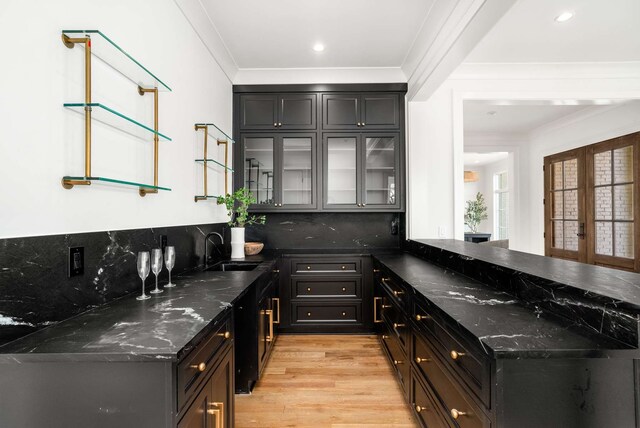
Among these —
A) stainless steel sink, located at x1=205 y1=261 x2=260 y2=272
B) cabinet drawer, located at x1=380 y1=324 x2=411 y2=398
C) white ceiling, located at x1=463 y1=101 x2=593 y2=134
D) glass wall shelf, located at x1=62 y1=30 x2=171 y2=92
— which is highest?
white ceiling, located at x1=463 y1=101 x2=593 y2=134

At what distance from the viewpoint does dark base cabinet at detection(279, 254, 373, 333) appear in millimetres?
3281

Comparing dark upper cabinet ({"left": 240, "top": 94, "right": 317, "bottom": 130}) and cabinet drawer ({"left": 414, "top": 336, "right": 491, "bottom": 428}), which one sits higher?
dark upper cabinet ({"left": 240, "top": 94, "right": 317, "bottom": 130})

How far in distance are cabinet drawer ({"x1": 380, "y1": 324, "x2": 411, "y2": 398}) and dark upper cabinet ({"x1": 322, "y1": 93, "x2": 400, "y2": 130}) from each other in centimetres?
213

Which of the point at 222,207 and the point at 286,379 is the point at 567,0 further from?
the point at 286,379

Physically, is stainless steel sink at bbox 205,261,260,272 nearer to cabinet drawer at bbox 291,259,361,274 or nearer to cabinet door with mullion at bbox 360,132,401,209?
cabinet drawer at bbox 291,259,361,274

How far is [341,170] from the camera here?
3465 mm

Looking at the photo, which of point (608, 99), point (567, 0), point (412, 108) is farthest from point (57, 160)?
point (608, 99)

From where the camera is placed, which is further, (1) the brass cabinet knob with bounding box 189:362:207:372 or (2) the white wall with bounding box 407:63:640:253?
(2) the white wall with bounding box 407:63:640:253

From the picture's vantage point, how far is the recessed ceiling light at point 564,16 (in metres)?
2.45

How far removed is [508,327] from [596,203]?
187 inches

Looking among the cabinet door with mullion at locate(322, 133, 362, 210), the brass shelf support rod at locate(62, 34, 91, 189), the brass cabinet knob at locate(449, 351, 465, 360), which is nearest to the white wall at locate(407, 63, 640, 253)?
the cabinet door with mullion at locate(322, 133, 362, 210)

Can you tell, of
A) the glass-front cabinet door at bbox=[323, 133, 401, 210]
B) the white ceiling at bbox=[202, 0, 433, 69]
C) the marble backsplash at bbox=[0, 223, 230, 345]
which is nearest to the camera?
the marble backsplash at bbox=[0, 223, 230, 345]

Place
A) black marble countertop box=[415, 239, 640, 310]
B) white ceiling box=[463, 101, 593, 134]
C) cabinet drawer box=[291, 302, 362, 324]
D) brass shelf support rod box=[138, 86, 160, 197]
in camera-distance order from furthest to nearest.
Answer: white ceiling box=[463, 101, 593, 134] < cabinet drawer box=[291, 302, 362, 324] < brass shelf support rod box=[138, 86, 160, 197] < black marble countertop box=[415, 239, 640, 310]

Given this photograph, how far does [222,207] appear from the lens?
3146mm
